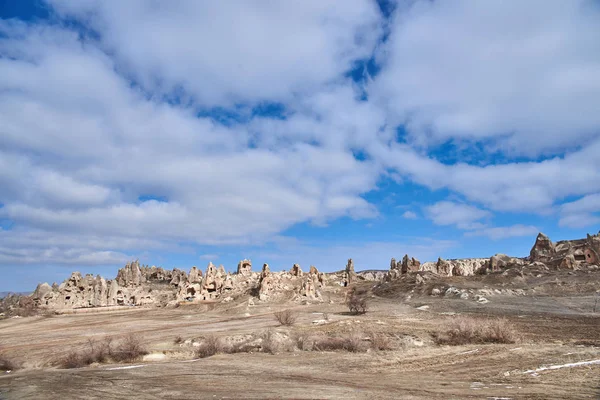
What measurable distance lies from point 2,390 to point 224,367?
797 cm

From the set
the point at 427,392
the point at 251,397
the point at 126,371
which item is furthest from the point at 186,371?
the point at 427,392

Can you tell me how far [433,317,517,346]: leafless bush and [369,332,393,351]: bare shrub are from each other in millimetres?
3053

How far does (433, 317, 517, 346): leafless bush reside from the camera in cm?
2132

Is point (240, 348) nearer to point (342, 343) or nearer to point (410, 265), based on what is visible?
point (342, 343)

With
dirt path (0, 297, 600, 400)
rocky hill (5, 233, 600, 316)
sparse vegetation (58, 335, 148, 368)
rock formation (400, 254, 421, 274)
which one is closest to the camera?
dirt path (0, 297, 600, 400)

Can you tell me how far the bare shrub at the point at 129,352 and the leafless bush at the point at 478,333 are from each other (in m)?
16.7

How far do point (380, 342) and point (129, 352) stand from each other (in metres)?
13.7

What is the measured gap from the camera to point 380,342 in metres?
21.9

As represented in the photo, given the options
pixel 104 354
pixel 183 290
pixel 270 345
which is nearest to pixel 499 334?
pixel 270 345

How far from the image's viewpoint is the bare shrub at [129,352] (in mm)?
21812

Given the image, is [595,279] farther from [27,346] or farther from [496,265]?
[27,346]

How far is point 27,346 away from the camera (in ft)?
93.6

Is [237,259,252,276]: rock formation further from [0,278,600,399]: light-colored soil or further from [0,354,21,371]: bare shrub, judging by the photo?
[0,354,21,371]: bare shrub

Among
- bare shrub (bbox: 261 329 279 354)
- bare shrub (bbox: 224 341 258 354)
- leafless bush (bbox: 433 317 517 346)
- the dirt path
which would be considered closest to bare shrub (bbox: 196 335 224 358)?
bare shrub (bbox: 224 341 258 354)
